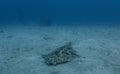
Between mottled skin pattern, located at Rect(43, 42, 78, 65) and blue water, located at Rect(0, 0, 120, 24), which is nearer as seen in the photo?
mottled skin pattern, located at Rect(43, 42, 78, 65)

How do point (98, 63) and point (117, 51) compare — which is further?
point (117, 51)

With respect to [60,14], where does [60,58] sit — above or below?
above

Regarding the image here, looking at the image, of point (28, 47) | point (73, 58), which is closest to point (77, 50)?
point (73, 58)

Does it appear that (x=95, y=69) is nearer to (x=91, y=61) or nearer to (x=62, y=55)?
(x=91, y=61)

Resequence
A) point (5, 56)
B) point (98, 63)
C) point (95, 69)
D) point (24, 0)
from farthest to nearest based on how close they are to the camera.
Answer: point (24, 0) < point (5, 56) < point (98, 63) < point (95, 69)

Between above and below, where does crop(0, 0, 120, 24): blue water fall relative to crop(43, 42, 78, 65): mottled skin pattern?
below

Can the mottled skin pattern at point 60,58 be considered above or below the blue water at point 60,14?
above

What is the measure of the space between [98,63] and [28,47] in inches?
209

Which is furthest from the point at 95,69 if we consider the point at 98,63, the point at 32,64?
the point at 32,64

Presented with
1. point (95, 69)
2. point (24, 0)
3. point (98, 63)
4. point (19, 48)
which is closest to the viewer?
point (95, 69)

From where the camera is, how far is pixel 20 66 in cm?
890

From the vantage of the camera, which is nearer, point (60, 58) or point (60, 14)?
point (60, 58)

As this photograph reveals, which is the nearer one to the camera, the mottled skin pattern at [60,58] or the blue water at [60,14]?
the mottled skin pattern at [60,58]

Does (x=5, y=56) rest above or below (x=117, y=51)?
below
